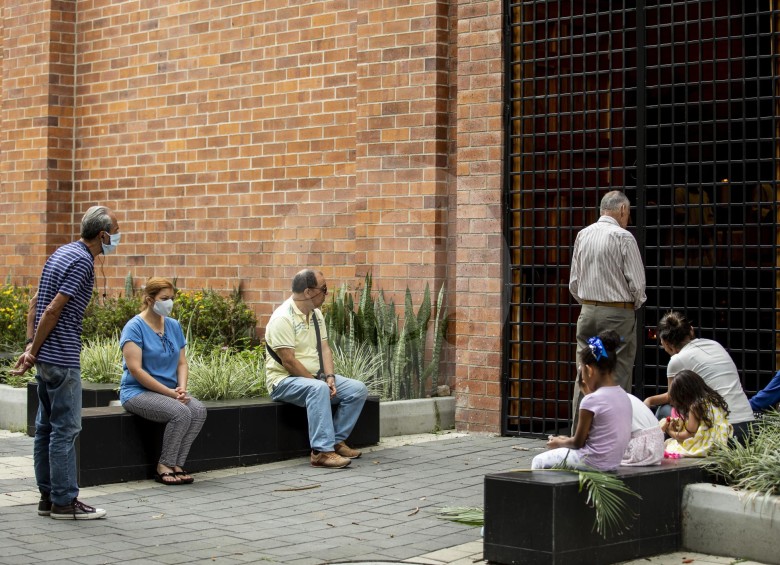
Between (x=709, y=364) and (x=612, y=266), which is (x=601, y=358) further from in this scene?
(x=612, y=266)

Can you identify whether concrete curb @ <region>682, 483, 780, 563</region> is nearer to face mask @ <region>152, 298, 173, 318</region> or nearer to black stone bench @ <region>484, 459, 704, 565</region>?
black stone bench @ <region>484, 459, 704, 565</region>

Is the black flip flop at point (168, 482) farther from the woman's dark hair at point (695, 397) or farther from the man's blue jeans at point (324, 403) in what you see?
A: the woman's dark hair at point (695, 397)

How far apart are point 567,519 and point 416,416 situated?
512 cm

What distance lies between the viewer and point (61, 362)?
7.48 metres

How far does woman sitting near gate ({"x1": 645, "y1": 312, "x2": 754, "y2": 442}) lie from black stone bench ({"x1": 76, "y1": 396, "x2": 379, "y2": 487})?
3.10 m

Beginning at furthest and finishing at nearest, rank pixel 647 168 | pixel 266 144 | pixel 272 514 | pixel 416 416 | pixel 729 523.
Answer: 1. pixel 266 144
2. pixel 416 416
3. pixel 647 168
4. pixel 272 514
5. pixel 729 523

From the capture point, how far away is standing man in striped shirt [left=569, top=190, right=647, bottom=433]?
9.11 meters

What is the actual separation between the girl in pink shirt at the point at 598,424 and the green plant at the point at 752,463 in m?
0.65

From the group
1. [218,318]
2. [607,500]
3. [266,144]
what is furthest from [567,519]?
[266,144]

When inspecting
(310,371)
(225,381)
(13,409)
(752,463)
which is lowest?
(13,409)

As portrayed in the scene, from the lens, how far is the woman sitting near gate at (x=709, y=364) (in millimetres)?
7977

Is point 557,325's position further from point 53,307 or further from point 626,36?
point 53,307

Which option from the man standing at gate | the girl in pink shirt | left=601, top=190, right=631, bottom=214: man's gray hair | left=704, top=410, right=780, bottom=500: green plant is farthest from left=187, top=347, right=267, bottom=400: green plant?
left=704, top=410, right=780, bottom=500: green plant

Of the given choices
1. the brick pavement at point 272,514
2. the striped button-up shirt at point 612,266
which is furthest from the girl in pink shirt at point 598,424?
the striped button-up shirt at point 612,266
